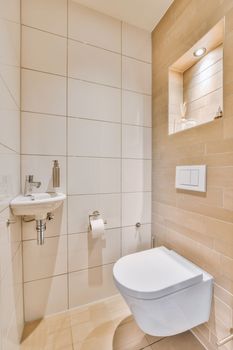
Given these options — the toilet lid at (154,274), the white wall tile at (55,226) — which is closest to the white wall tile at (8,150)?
the white wall tile at (55,226)

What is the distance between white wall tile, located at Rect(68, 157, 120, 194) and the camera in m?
1.26

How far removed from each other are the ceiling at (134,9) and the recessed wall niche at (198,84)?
1.49 feet

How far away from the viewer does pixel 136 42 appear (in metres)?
1.46

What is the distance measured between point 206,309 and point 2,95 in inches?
59.1

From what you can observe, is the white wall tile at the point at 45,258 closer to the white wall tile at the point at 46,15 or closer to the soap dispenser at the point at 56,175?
the soap dispenser at the point at 56,175

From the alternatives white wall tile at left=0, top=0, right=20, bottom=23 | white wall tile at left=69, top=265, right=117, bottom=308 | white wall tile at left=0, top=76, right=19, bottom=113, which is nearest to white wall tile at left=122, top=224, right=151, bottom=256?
white wall tile at left=69, top=265, right=117, bottom=308

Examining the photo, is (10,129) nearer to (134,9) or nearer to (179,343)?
(134,9)

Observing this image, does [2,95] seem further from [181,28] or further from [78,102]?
[181,28]

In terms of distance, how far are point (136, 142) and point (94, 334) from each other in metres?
1.41

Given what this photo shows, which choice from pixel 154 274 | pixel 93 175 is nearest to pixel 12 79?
pixel 93 175

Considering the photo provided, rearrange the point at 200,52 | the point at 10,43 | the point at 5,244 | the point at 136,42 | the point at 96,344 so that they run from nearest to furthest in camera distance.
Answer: the point at 5,244 → the point at 10,43 → the point at 96,344 → the point at 200,52 → the point at 136,42

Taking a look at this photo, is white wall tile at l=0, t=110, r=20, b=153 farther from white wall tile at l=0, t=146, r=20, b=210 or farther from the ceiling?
the ceiling

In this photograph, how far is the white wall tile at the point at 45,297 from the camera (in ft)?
3.86

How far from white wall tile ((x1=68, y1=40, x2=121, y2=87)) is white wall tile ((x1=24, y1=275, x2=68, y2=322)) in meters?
1.51
